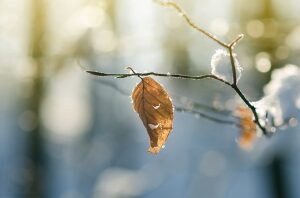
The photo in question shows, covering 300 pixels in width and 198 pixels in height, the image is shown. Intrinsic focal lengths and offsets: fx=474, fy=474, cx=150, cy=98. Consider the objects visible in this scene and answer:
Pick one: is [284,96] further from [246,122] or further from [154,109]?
[154,109]

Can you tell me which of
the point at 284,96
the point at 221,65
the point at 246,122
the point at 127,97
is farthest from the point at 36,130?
the point at 221,65

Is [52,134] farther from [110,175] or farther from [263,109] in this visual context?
[263,109]

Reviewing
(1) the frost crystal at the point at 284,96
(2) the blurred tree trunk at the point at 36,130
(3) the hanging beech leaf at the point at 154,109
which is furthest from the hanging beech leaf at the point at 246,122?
(2) the blurred tree trunk at the point at 36,130

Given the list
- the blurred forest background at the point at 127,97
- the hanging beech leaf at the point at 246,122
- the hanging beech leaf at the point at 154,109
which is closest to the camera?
the hanging beech leaf at the point at 154,109

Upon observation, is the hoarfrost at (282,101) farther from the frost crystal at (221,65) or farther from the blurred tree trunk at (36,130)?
the blurred tree trunk at (36,130)

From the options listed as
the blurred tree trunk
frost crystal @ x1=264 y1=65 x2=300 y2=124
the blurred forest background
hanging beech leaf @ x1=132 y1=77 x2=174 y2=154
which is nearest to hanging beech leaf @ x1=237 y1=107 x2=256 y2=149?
frost crystal @ x1=264 y1=65 x2=300 y2=124

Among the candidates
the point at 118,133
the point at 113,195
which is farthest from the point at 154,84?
the point at 118,133
